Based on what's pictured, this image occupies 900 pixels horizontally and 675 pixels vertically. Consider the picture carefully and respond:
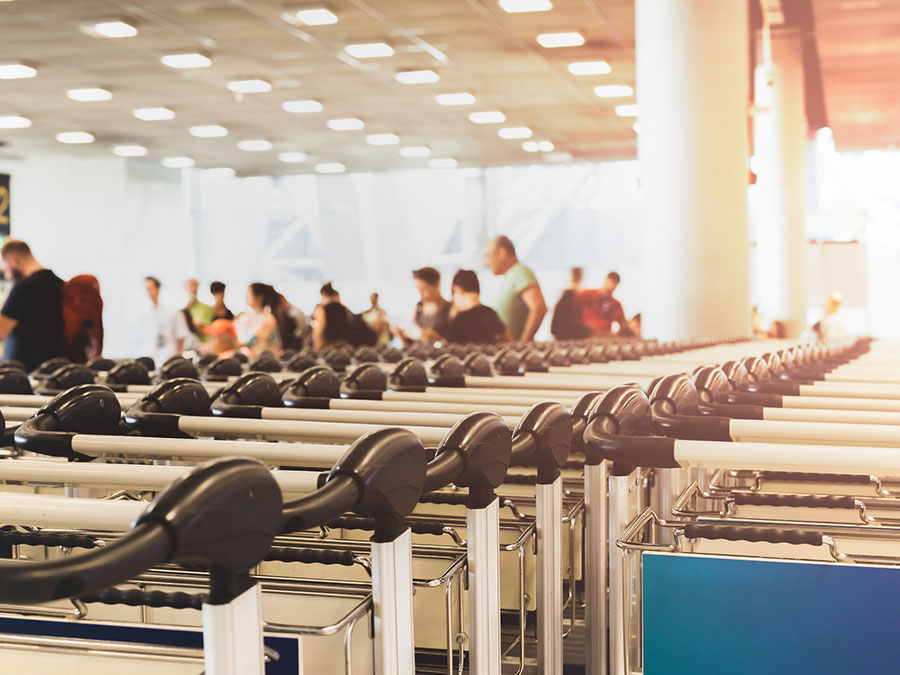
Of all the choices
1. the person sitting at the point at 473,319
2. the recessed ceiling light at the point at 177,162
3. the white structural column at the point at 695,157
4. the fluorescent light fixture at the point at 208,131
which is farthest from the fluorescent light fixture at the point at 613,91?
the recessed ceiling light at the point at 177,162

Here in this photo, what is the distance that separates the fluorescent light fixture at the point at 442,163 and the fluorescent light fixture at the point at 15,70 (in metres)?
8.26

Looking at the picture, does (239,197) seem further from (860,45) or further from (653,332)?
(653,332)

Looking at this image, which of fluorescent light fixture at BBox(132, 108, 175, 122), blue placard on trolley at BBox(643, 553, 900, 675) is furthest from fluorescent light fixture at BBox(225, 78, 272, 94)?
blue placard on trolley at BBox(643, 553, 900, 675)

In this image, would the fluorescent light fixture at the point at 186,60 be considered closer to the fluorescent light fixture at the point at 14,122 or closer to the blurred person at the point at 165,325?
the blurred person at the point at 165,325

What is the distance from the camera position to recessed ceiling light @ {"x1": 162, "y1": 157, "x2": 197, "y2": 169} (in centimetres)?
1856

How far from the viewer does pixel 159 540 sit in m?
0.64

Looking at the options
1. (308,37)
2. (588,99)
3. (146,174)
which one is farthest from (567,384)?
(146,174)

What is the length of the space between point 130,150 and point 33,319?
1328cm

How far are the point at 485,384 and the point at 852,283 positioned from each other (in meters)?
18.8

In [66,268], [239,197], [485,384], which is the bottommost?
[485,384]

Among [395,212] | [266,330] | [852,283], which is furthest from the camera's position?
[395,212]

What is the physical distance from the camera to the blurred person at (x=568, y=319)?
311 inches

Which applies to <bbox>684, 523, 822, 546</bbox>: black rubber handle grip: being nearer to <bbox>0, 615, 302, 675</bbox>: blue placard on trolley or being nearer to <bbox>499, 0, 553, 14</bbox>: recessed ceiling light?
<bbox>0, 615, 302, 675</bbox>: blue placard on trolley

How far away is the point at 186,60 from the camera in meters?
11.4
